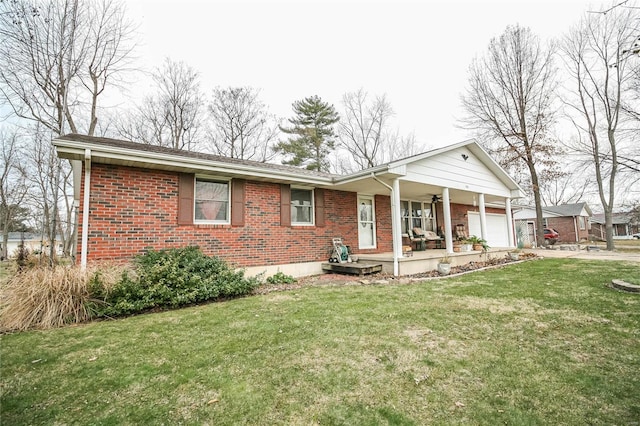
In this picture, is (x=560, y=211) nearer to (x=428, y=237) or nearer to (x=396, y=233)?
(x=428, y=237)

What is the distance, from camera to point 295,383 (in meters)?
2.61

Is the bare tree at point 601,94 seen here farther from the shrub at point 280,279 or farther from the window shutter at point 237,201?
the window shutter at point 237,201

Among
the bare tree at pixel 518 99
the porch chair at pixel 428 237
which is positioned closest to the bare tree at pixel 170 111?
the porch chair at pixel 428 237

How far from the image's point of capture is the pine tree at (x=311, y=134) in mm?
21625

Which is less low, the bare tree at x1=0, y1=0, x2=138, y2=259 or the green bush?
the bare tree at x1=0, y1=0, x2=138, y2=259

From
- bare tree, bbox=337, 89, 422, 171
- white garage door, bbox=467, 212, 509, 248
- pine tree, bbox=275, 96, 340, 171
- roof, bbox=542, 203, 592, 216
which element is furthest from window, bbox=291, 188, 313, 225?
roof, bbox=542, 203, 592, 216

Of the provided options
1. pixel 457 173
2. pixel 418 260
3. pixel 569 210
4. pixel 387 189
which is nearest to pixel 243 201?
pixel 387 189

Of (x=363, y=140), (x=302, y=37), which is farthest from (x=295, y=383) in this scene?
(x=363, y=140)

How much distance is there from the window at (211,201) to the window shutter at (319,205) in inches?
112

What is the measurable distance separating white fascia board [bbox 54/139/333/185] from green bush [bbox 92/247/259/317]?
1897mm

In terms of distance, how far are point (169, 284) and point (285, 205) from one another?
3.83 metres

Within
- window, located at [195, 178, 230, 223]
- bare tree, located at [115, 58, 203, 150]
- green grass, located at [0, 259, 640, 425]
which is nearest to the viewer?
green grass, located at [0, 259, 640, 425]

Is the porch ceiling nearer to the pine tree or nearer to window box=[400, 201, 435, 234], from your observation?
window box=[400, 201, 435, 234]

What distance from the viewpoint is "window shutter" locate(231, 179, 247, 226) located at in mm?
7312
